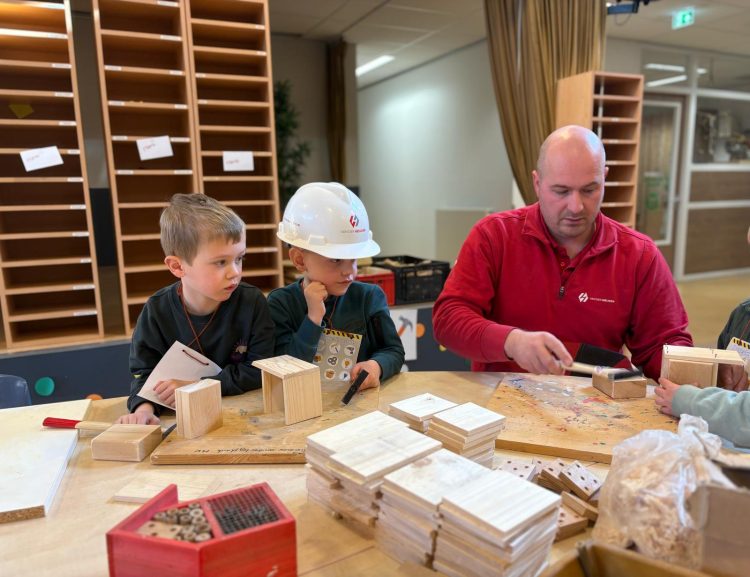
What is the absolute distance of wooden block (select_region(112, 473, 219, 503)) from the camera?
97cm

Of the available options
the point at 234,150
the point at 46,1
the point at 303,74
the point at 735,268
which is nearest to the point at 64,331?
the point at 234,150

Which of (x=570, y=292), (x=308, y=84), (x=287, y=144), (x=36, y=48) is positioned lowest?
(x=570, y=292)

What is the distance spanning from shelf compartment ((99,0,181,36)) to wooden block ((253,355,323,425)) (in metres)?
2.41

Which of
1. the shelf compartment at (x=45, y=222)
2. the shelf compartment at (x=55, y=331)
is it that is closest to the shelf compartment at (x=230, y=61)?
the shelf compartment at (x=45, y=222)

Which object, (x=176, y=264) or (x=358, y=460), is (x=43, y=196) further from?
(x=358, y=460)

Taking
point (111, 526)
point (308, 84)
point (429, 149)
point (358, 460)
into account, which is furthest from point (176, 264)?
point (429, 149)

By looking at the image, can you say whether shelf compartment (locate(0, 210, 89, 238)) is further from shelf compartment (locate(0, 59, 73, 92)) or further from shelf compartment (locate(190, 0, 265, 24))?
shelf compartment (locate(190, 0, 265, 24))

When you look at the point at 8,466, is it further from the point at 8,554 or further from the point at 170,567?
the point at 170,567

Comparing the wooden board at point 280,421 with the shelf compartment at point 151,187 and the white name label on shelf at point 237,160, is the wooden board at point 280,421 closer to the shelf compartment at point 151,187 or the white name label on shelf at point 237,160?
the white name label on shelf at point 237,160

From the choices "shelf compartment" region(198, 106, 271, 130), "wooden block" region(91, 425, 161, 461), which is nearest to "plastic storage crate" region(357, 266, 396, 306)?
"shelf compartment" region(198, 106, 271, 130)

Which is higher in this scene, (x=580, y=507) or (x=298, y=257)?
(x=298, y=257)

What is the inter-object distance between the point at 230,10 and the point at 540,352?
2787mm

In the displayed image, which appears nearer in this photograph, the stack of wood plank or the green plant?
the stack of wood plank

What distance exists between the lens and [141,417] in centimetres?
128
